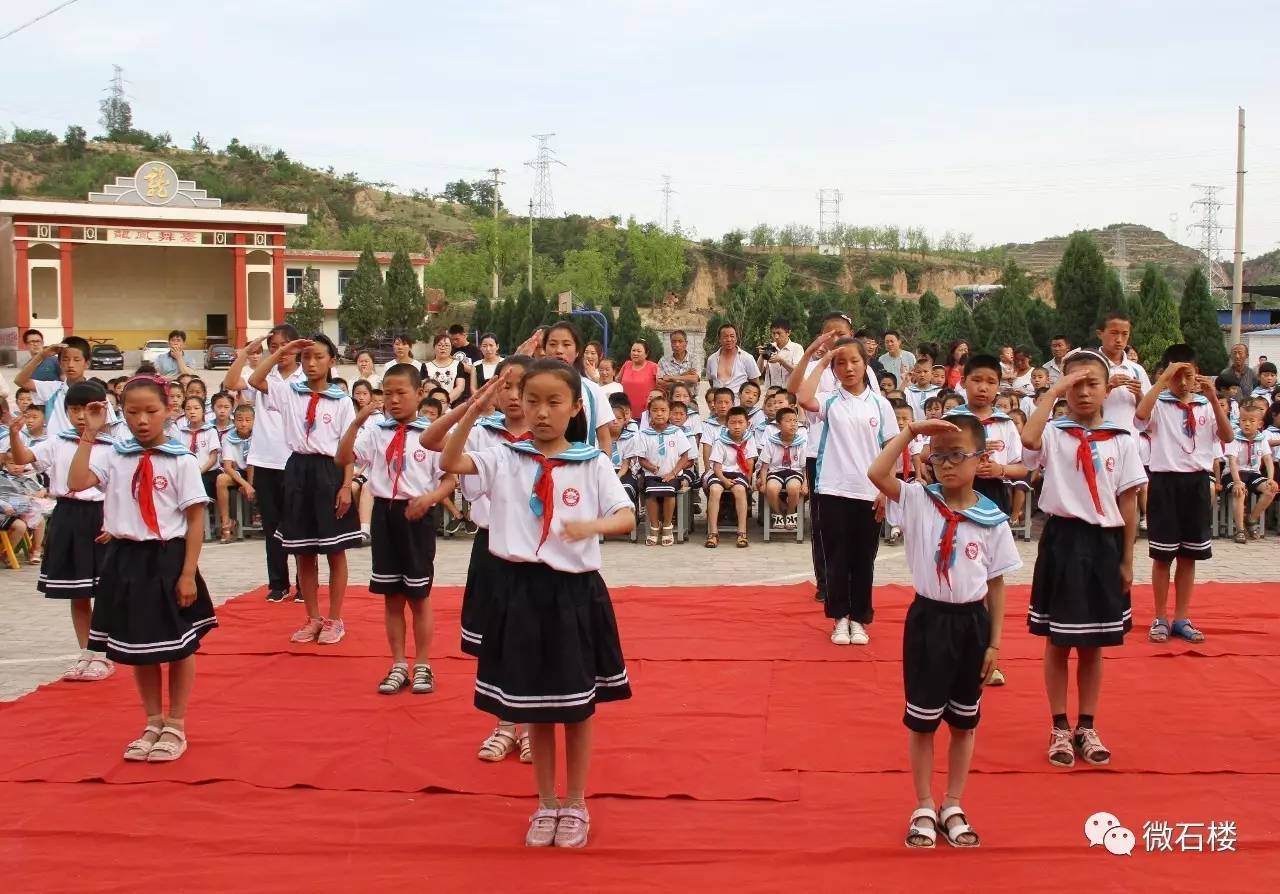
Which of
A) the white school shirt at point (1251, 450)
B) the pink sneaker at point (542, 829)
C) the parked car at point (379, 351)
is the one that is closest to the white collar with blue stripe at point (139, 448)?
the pink sneaker at point (542, 829)

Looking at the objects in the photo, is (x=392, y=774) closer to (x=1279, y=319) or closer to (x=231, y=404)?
(x=231, y=404)

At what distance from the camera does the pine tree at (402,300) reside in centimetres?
4138

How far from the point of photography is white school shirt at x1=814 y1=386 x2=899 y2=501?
6617mm

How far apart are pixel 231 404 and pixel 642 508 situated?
4.12 meters

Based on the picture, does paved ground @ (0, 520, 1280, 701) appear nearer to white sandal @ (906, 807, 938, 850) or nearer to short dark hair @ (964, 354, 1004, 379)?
short dark hair @ (964, 354, 1004, 379)

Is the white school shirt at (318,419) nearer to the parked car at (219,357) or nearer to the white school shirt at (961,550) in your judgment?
the white school shirt at (961,550)

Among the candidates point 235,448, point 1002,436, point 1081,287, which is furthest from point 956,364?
point 1081,287

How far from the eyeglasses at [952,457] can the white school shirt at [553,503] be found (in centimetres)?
108

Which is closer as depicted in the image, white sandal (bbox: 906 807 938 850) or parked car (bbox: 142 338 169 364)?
white sandal (bbox: 906 807 938 850)

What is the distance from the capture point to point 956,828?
3.96 meters

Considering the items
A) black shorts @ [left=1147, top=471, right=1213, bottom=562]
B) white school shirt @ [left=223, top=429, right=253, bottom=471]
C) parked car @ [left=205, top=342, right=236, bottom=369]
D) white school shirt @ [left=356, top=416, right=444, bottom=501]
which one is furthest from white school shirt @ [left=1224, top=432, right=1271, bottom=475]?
parked car @ [left=205, top=342, right=236, bottom=369]

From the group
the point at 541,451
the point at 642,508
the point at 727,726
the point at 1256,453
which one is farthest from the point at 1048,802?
the point at 1256,453

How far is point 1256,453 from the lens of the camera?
10789mm

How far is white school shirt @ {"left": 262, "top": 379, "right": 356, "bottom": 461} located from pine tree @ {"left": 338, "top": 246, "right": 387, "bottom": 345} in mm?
35228
